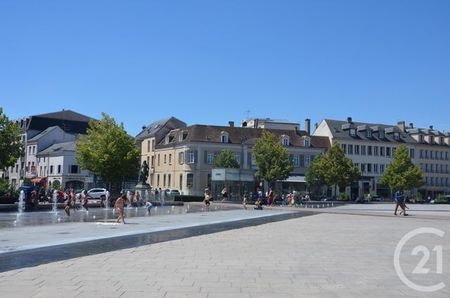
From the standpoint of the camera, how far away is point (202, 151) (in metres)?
74.2

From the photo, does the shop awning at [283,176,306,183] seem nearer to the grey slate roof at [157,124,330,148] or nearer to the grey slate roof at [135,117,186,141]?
the grey slate roof at [157,124,330,148]

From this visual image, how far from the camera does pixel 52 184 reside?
84.1 metres

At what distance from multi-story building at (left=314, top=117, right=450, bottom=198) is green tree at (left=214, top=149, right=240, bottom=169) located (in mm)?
21313

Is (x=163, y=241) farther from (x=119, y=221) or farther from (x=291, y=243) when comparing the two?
(x=119, y=221)

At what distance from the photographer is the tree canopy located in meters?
71.6

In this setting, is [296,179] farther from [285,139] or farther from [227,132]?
[227,132]

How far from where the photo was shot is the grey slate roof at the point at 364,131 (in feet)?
285

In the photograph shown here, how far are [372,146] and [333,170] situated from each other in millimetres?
20430

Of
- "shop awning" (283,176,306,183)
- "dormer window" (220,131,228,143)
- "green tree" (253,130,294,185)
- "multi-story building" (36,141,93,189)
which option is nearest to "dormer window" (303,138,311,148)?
"shop awning" (283,176,306,183)

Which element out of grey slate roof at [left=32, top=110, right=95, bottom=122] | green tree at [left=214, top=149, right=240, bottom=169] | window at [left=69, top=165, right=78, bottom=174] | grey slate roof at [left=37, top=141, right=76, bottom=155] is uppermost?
grey slate roof at [left=32, top=110, right=95, bottom=122]

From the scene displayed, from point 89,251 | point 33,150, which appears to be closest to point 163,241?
point 89,251

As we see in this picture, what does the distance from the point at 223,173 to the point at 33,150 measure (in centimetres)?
5074

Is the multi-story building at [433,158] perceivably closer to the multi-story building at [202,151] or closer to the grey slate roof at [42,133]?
the multi-story building at [202,151]

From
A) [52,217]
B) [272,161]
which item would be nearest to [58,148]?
[272,161]
